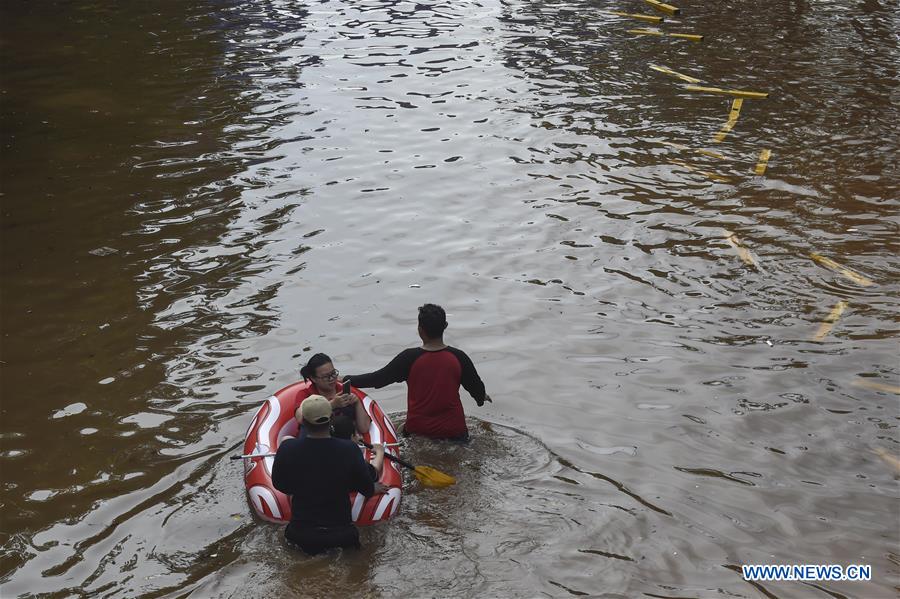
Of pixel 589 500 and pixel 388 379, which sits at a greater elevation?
pixel 388 379

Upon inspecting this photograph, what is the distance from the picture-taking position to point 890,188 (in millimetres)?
13570

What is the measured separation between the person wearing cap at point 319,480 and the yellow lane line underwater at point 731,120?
10769 mm

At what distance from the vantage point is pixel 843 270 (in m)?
11.3

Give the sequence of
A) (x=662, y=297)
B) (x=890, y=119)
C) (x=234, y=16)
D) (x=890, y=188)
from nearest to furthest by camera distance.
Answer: (x=662, y=297), (x=890, y=188), (x=890, y=119), (x=234, y=16)

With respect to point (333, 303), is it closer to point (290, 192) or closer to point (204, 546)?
point (290, 192)

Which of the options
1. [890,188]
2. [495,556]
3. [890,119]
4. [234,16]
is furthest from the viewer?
[234,16]

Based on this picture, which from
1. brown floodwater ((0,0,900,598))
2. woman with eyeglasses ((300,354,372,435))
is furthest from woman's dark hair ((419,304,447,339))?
brown floodwater ((0,0,900,598))

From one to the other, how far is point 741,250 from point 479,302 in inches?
134

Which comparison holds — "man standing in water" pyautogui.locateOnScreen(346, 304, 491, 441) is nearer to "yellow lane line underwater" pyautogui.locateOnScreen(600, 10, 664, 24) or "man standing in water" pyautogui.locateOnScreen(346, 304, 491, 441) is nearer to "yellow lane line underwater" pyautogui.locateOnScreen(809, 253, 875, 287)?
"yellow lane line underwater" pyautogui.locateOnScreen(809, 253, 875, 287)

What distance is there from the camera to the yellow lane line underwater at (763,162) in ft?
46.3

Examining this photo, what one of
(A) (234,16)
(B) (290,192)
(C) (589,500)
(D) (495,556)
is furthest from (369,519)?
(A) (234,16)

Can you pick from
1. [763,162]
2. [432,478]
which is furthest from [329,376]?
[763,162]

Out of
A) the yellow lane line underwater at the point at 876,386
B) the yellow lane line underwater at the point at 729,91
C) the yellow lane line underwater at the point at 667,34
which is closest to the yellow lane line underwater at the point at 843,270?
the yellow lane line underwater at the point at 876,386

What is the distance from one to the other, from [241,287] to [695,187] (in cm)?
664
